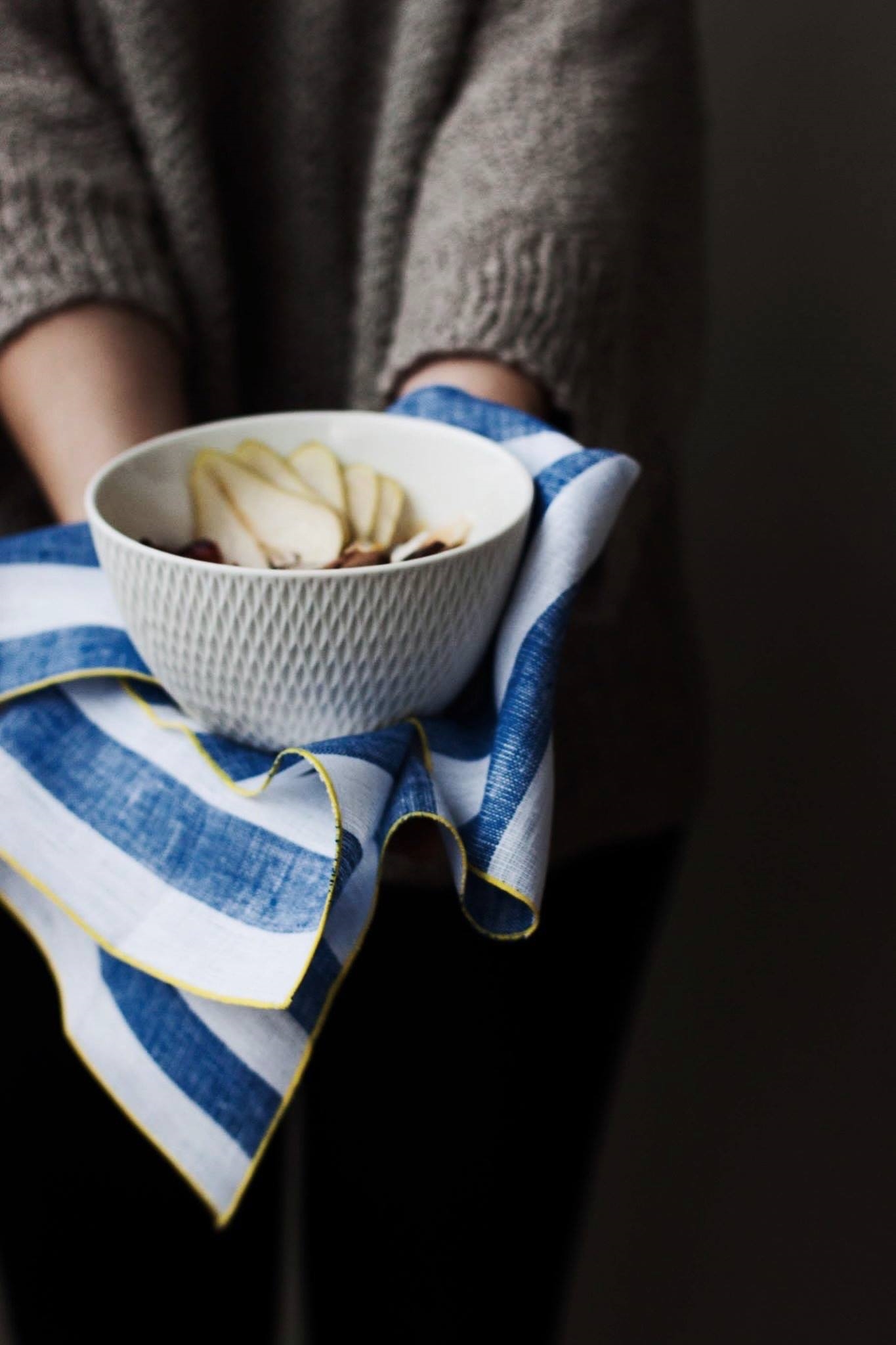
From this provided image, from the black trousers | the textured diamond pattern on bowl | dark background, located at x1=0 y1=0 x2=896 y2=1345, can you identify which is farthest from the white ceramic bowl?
dark background, located at x1=0 y1=0 x2=896 y2=1345

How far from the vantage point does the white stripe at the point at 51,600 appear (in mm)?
285

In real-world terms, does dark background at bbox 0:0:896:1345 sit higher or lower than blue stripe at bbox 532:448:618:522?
lower

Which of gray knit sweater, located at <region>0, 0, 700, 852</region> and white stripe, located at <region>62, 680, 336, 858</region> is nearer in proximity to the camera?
white stripe, located at <region>62, 680, 336, 858</region>

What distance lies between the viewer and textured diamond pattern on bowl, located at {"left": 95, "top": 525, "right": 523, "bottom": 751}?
222 mm

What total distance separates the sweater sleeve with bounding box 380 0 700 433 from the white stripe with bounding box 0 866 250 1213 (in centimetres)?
20

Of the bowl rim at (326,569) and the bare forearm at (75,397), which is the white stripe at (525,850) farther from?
the bare forearm at (75,397)

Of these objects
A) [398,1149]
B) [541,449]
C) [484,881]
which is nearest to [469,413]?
[541,449]

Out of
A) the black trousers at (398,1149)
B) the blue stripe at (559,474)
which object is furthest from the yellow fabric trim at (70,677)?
the black trousers at (398,1149)

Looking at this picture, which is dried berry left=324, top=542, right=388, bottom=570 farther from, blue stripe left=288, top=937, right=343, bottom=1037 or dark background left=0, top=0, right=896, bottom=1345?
dark background left=0, top=0, right=896, bottom=1345

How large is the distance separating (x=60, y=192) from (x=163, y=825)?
214mm

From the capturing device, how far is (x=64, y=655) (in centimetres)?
27

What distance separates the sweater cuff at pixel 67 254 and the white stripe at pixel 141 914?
15 cm

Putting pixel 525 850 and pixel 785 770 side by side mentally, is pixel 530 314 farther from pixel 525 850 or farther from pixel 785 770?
pixel 785 770

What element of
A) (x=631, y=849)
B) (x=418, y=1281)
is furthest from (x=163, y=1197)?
(x=631, y=849)
